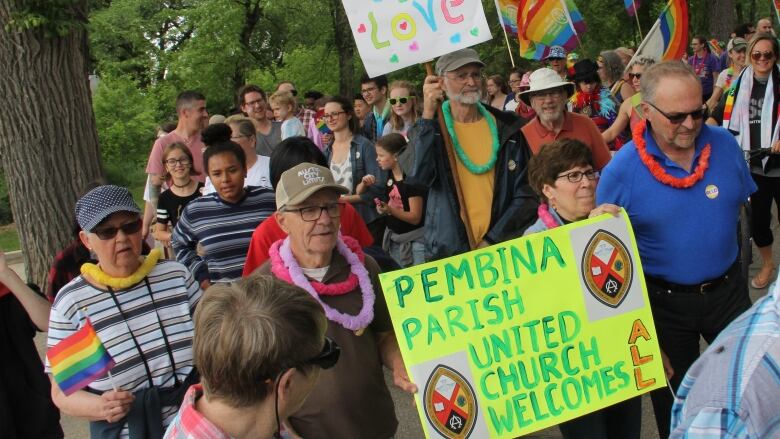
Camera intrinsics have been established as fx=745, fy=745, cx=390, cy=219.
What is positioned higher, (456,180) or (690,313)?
(456,180)

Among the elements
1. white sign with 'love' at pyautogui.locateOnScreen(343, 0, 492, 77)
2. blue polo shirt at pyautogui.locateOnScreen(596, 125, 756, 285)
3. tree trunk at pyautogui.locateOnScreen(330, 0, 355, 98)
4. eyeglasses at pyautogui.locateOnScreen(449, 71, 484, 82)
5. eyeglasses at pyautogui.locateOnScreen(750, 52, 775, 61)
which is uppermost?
tree trunk at pyautogui.locateOnScreen(330, 0, 355, 98)

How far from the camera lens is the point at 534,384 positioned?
117 inches

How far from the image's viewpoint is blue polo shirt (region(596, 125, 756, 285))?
318cm

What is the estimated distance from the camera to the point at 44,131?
6312 mm

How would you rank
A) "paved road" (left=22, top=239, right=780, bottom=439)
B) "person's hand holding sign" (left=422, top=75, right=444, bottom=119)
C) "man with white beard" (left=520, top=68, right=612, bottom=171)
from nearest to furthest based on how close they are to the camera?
"person's hand holding sign" (left=422, top=75, right=444, bottom=119) < "paved road" (left=22, top=239, right=780, bottom=439) < "man with white beard" (left=520, top=68, right=612, bottom=171)

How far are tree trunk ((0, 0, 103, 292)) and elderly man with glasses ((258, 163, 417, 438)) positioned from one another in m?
4.15

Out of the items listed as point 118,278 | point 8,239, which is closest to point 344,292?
point 118,278

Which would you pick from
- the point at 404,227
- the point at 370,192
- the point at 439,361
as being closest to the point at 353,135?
the point at 370,192

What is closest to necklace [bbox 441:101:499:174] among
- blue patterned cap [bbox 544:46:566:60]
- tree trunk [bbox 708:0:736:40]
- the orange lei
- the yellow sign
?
the orange lei

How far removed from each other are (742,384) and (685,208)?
6.72ft

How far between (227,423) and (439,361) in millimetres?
1257

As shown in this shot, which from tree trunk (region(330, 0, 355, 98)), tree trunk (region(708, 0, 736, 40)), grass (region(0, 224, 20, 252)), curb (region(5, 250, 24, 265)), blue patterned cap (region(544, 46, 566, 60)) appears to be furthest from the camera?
tree trunk (region(330, 0, 355, 98))

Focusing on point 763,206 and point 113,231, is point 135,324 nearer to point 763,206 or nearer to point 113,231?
point 113,231

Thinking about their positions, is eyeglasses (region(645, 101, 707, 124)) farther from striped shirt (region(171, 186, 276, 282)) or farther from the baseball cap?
striped shirt (region(171, 186, 276, 282))
